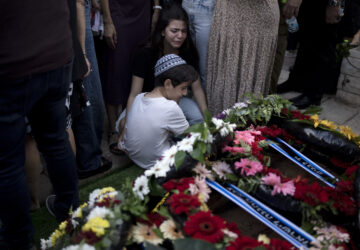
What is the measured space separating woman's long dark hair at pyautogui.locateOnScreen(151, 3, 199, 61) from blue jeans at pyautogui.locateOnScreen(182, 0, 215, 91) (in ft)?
0.16

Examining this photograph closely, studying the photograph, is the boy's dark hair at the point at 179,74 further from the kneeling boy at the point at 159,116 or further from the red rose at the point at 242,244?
the red rose at the point at 242,244

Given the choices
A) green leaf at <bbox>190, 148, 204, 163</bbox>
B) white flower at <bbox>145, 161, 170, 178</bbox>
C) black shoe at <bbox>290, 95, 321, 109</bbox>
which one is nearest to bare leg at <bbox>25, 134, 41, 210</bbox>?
white flower at <bbox>145, 161, 170, 178</bbox>

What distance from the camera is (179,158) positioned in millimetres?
1315

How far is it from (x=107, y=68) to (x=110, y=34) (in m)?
0.32

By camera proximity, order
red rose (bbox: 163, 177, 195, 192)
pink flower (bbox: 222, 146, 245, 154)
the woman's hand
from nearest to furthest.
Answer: red rose (bbox: 163, 177, 195, 192), pink flower (bbox: 222, 146, 245, 154), the woman's hand

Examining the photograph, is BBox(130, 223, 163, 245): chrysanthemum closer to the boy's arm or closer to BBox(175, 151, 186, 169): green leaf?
BBox(175, 151, 186, 169): green leaf

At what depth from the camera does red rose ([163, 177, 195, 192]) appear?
1252 millimetres

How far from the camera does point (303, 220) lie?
4.19ft

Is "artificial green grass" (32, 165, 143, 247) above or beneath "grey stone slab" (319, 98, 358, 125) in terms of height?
beneath

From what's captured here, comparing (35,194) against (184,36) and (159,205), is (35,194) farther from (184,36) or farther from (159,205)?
(184,36)

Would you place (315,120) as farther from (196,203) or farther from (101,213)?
(101,213)

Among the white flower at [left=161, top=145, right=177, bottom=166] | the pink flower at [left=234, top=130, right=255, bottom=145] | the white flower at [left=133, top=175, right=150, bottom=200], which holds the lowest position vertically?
the white flower at [left=133, top=175, right=150, bottom=200]

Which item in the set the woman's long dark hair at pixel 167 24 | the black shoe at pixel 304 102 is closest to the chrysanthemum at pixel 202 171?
the woman's long dark hair at pixel 167 24

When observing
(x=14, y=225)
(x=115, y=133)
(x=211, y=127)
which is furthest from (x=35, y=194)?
(x=211, y=127)
